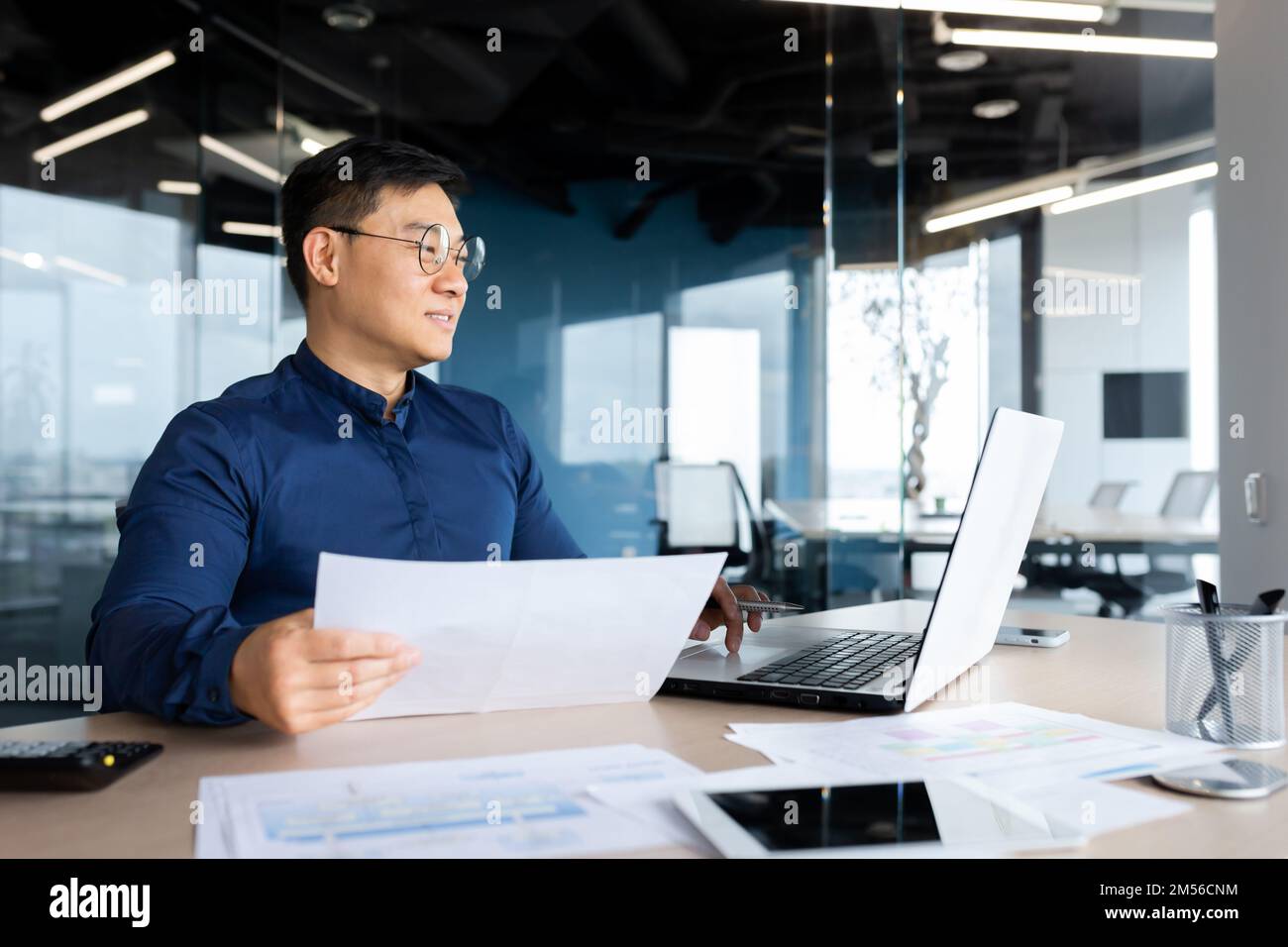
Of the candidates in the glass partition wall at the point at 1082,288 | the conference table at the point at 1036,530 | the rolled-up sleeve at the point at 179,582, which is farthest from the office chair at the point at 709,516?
the rolled-up sleeve at the point at 179,582

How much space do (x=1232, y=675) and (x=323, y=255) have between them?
1.42 m

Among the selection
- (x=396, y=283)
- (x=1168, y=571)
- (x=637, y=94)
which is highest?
(x=637, y=94)

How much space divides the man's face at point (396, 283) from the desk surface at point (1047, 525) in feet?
10.6

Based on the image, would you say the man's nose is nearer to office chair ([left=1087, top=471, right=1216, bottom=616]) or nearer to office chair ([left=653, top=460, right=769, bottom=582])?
office chair ([left=653, top=460, right=769, bottom=582])

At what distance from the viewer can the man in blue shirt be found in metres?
1.34

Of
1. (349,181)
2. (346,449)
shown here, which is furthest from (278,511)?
(349,181)

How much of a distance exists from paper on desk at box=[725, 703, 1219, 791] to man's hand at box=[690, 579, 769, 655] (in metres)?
0.31

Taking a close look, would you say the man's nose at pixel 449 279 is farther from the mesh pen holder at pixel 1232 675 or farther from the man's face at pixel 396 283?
the mesh pen holder at pixel 1232 675

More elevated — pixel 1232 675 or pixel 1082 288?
pixel 1082 288

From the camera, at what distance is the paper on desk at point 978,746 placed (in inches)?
34.9

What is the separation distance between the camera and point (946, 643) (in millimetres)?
1131

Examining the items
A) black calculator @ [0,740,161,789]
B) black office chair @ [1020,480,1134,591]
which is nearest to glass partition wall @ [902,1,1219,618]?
black office chair @ [1020,480,1134,591]

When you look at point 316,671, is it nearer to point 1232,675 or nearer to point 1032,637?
point 1232,675
